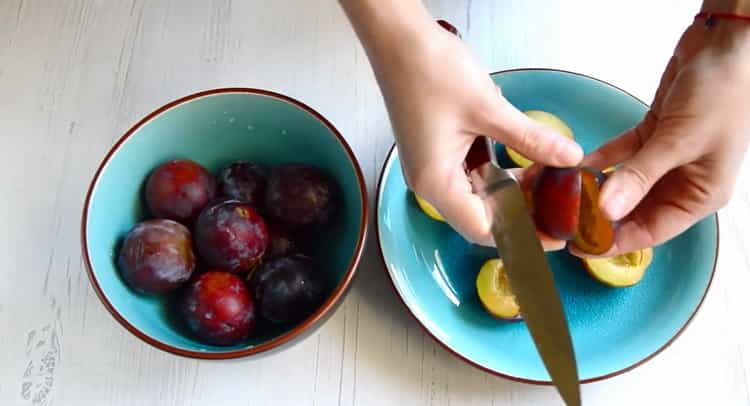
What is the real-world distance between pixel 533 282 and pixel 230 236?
304 millimetres

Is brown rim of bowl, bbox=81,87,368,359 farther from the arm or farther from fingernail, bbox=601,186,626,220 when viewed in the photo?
fingernail, bbox=601,186,626,220

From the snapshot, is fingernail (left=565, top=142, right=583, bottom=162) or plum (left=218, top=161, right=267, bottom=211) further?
plum (left=218, top=161, right=267, bottom=211)

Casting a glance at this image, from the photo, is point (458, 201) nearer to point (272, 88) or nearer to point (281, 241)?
point (281, 241)

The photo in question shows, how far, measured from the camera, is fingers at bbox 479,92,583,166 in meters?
0.57

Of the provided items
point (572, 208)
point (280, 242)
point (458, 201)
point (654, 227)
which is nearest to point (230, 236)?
point (280, 242)

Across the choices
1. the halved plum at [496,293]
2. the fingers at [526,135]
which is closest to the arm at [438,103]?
the fingers at [526,135]

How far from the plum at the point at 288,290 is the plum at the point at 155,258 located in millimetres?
80

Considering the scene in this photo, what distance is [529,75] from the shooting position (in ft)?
2.66

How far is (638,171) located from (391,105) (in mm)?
250

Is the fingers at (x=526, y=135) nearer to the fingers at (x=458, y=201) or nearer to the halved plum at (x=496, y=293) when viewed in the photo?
the fingers at (x=458, y=201)

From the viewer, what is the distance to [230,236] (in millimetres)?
664

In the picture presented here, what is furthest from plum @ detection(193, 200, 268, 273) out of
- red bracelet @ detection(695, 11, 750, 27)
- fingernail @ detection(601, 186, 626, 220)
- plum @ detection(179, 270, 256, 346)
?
red bracelet @ detection(695, 11, 750, 27)

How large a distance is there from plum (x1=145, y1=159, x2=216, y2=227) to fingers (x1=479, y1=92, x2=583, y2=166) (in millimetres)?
328

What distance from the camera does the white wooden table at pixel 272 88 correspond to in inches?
28.4
